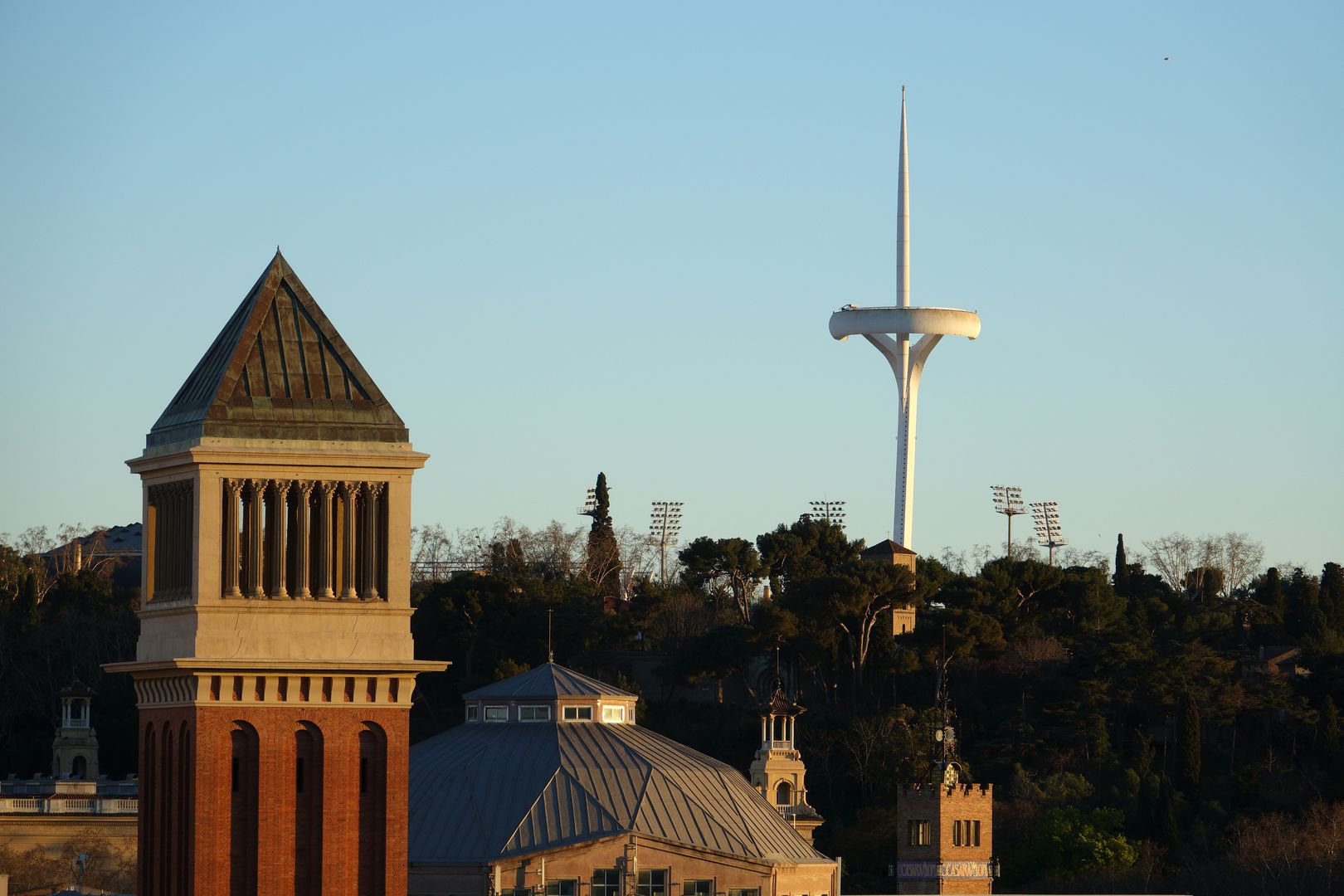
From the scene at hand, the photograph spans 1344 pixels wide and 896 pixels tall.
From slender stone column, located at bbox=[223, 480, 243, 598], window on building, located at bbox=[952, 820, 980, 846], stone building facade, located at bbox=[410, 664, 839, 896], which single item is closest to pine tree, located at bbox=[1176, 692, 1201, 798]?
window on building, located at bbox=[952, 820, 980, 846]

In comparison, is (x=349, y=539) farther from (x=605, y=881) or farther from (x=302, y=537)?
(x=605, y=881)

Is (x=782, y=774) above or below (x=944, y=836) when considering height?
above

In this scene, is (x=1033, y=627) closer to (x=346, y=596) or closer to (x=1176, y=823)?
(x=1176, y=823)

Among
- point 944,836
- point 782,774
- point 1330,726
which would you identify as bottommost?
point 944,836

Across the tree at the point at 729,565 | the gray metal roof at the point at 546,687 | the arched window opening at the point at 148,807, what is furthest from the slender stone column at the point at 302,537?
the tree at the point at 729,565

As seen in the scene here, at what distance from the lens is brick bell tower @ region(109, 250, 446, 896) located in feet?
151

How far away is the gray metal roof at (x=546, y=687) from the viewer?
114 m

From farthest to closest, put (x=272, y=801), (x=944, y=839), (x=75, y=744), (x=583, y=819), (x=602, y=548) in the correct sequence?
(x=602, y=548), (x=75, y=744), (x=944, y=839), (x=583, y=819), (x=272, y=801)

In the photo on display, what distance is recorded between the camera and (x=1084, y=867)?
4776 inches

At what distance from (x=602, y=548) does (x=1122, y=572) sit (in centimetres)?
3176

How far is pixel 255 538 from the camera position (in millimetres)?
46531

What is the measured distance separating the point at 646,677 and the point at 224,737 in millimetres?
101115

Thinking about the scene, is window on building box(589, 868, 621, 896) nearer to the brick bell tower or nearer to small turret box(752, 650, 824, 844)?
small turret box(752, 650, 824, 844)

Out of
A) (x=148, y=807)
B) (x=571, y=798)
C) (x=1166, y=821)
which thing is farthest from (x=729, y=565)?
(x=148, y=807)
